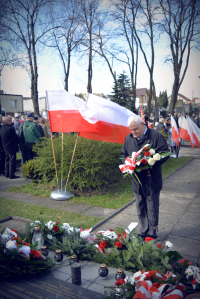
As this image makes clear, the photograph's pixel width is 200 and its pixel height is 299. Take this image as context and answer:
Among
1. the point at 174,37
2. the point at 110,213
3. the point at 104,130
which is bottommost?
the point at 110,213

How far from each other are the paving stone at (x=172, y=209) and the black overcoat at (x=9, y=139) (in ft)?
17.7

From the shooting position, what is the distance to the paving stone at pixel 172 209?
198 inches

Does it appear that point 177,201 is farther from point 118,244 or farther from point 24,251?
point 24,251

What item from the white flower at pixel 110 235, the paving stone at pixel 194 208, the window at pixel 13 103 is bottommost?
the paving stone at pixel 194 208

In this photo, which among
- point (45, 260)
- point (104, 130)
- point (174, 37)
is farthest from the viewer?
point (174, 37)

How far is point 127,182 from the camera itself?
7.45 metres

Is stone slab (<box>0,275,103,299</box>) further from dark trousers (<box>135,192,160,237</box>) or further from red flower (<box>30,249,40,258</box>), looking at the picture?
dark trousers (<box>135,192,160,237</box>)

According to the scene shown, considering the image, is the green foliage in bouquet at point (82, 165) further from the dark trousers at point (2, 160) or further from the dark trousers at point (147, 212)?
the dark trousers at point (147, 212)

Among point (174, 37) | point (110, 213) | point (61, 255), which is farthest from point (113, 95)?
point (61, 255)

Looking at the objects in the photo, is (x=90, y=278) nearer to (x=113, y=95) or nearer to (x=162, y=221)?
(x=162, y=221)

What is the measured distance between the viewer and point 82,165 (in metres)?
6.53

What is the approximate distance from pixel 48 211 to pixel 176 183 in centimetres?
419

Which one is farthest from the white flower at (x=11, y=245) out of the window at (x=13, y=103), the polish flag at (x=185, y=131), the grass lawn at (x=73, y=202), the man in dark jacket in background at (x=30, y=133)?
the window at (x=13, y=103)

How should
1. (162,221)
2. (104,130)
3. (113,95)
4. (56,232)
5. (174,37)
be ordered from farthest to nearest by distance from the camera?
(113,95) < (174,37) < (104,130) < (162,221) < (56,232)
